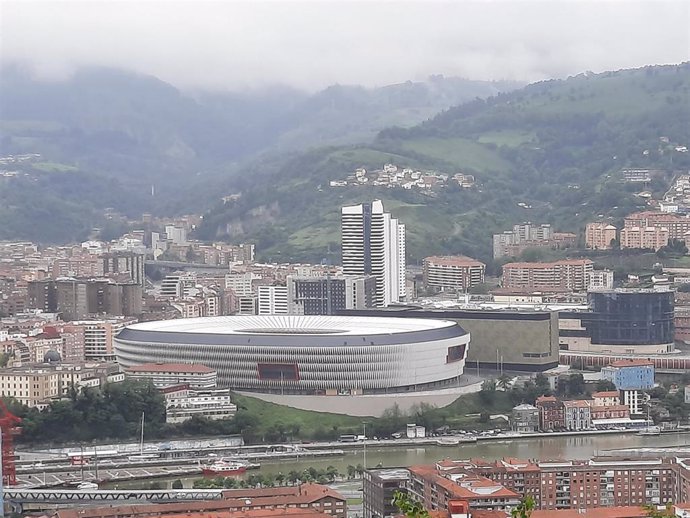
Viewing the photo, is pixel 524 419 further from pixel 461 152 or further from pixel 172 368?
pixel 461 152

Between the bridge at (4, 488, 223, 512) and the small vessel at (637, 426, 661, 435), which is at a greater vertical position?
the small vessel at (637, 426, 661, 435)

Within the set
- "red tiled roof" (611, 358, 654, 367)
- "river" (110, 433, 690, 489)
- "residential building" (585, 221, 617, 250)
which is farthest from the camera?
"residential building" (585, 221, 617, 250)

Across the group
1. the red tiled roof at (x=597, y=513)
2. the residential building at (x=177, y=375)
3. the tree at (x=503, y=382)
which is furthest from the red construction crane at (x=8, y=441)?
the tree at (x=503, y=382)

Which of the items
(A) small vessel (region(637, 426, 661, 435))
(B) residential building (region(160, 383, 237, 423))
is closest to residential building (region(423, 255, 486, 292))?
(A) small vessel (region(637, 426, 661, 435))

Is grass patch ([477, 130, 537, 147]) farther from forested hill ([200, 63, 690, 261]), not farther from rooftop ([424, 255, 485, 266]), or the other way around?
rooftop ([424, 255, 485, 266])

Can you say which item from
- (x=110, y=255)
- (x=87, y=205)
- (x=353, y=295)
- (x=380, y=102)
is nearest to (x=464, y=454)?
(x=353, y=295)

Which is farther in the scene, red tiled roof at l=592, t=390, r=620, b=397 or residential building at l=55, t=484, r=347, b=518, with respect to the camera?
red tiled roof at l=592, t=390, r=620, b=397
